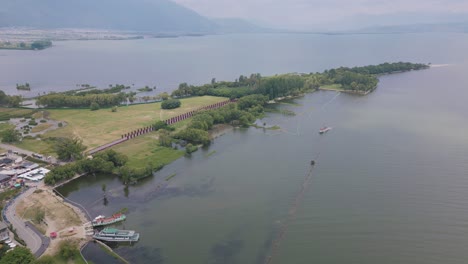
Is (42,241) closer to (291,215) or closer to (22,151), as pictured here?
(291,215)

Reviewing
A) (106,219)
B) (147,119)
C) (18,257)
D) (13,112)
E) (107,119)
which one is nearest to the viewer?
(18,257)

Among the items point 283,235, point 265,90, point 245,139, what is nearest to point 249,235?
point 283,235

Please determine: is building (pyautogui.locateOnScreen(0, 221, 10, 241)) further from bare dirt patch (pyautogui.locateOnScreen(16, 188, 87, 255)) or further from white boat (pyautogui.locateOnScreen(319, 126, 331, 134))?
white boat (pyautogui.locateOnScreen(319, 126, 331, 134))

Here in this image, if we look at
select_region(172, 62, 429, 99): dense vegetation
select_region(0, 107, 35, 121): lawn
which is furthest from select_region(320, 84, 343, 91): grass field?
select_region(0, 107, 35, 121): lawn

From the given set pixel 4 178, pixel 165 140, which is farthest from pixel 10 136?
pixel 165 140

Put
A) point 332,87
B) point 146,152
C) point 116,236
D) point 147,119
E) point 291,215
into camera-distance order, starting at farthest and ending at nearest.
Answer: point 332,87 → point 147,119 → point 146,152 → point 291,215 → point 116,236

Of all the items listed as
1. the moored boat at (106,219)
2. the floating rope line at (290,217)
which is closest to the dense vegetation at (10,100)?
the moored boat at (106,219)

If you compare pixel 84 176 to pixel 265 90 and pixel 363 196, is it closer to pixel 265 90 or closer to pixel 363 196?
pixel 363 196
